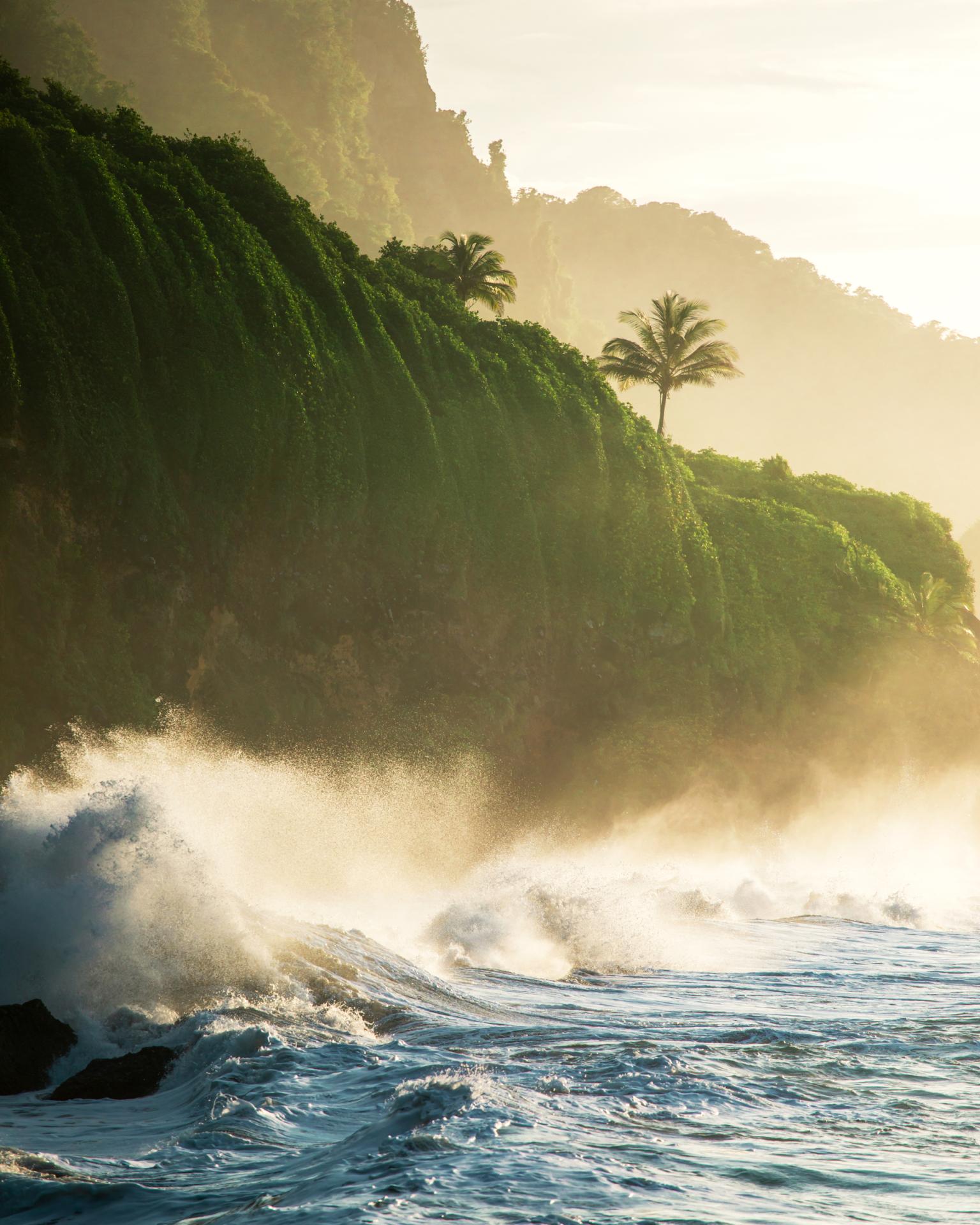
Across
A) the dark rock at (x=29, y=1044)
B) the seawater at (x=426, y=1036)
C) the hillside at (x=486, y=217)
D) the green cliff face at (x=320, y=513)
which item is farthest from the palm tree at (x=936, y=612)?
the hillside at (x=486, y=217)

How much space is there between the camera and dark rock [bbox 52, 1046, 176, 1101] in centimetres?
941

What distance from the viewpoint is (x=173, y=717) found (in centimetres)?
2233

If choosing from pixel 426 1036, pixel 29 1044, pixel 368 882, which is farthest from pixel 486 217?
pixel 29 1044

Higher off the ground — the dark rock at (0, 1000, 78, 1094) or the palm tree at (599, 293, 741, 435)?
the palm tree at (599, 293, 741, 435)

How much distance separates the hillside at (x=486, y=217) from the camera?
109 metres

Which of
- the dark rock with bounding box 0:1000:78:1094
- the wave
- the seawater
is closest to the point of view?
the seawater

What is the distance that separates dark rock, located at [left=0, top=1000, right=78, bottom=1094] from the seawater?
0.66 feet

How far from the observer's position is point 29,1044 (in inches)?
393

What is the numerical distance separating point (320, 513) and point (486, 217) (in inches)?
5040

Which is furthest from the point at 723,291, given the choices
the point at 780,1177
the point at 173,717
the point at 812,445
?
the point at 780,1177

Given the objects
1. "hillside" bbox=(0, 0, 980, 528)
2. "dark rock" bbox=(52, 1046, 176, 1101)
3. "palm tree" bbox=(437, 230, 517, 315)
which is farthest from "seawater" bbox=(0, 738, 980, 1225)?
"hillside" bbox=(0, 0, 980, 528)

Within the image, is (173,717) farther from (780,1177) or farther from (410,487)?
(780,1177)

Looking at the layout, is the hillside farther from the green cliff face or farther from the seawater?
the seawater

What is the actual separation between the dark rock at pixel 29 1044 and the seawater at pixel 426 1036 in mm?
200
